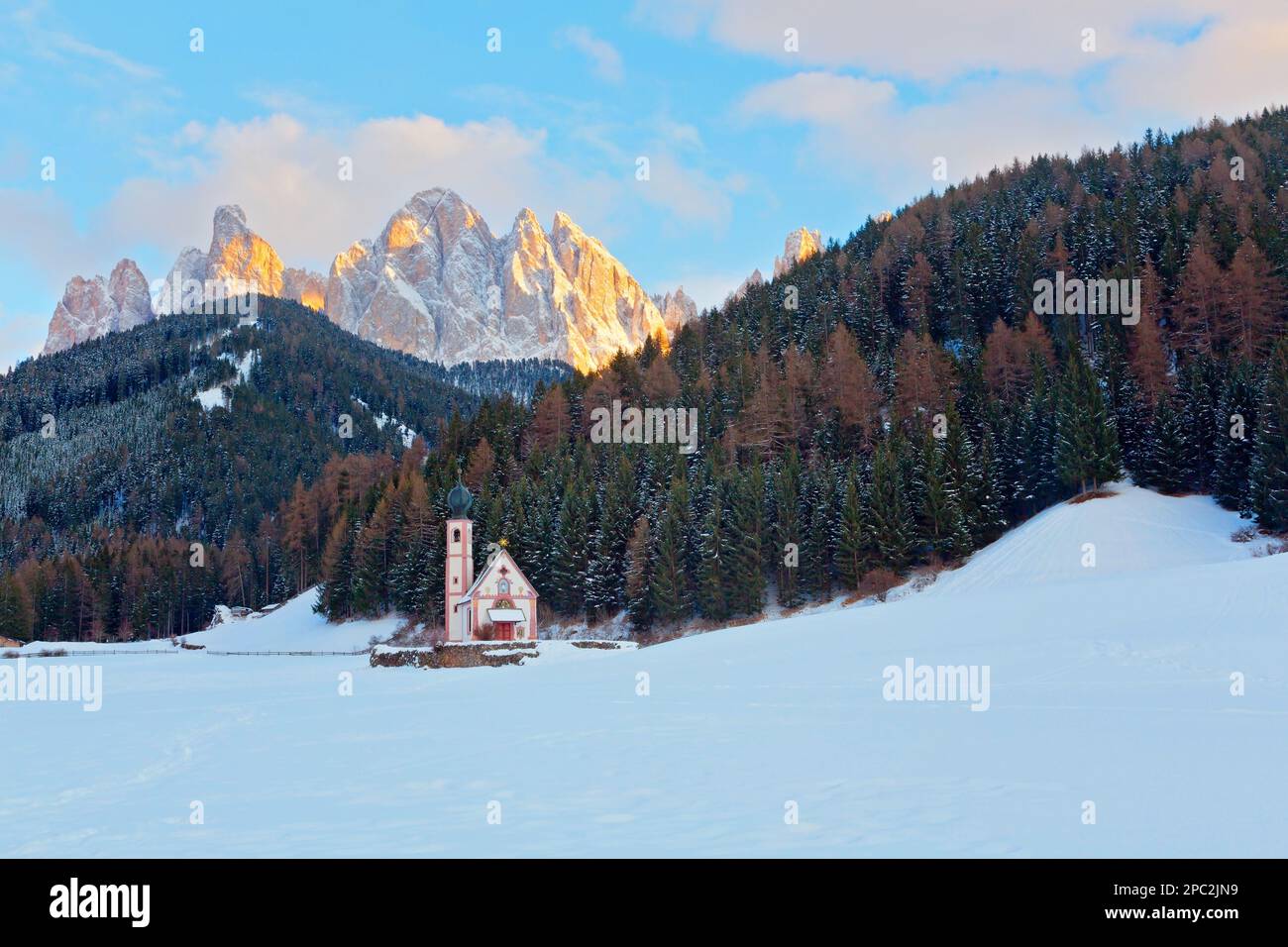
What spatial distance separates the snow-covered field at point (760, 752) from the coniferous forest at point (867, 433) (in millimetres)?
26018

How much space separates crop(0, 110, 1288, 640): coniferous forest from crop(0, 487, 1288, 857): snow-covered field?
85.4ft

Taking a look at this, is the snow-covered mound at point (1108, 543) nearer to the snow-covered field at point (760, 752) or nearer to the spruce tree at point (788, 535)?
the spruce tree at point (788, 535)

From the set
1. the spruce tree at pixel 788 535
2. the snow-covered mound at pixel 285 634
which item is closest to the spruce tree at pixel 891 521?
the spruce tree at pixel 788 535

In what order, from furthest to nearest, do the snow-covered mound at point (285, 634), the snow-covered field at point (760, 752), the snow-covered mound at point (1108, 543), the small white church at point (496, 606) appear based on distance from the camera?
the snow-covered mound at point (285, 634) → the small white church at point (496, 606) → the snow-covered mound at point (1108, 543) → the snow-covered field at point (760, 752)

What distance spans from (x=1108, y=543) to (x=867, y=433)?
2395 centimetres

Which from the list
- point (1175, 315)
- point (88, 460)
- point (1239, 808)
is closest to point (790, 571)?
point (1175, 315)

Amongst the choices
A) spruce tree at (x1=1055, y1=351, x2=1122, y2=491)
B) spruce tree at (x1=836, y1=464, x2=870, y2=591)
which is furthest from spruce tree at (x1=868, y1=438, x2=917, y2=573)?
spruce tree at (x1=1055, y1=351, x2=1122, y2=491)

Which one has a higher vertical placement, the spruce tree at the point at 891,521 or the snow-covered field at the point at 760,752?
the spruce tree at the point at 891,521

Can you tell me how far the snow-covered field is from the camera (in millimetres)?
9938

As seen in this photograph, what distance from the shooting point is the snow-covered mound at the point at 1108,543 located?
5072 cm

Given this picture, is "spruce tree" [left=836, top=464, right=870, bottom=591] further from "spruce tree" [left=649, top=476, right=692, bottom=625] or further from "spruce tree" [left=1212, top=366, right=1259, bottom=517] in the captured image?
"spruce tree" [left=1212, top=366, right=1259, bottom=517]

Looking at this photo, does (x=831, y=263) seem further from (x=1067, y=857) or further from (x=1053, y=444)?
(x=1067, y=857)

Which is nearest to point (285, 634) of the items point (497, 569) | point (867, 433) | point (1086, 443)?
point (497, 569)
